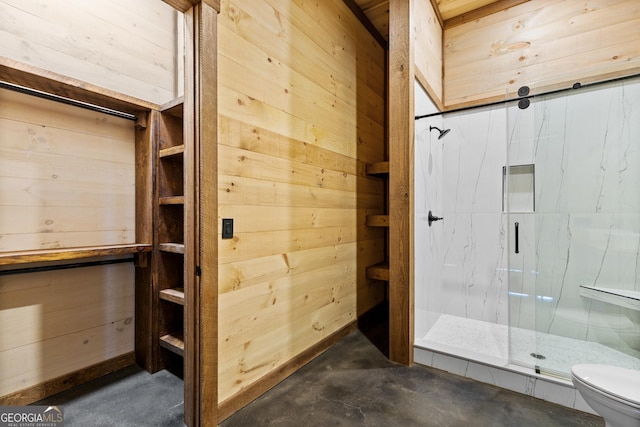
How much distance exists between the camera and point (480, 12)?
3.00 meters

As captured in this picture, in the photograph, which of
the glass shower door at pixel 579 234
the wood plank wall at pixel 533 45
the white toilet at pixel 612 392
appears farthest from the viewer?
the wood plank wall at pixel 533 45

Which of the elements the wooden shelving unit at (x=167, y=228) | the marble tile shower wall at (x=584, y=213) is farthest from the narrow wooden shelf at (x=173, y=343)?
the marble tile shower wall at (x=584, y=213)

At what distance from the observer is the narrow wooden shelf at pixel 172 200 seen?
1839 millimetres

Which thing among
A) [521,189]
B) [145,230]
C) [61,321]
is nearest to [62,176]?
[145,230]

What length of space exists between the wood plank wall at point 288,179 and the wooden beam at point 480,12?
973mm

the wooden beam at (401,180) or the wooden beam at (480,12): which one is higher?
the wooden beam at (480,12)

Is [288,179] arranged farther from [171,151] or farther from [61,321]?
[61,321]

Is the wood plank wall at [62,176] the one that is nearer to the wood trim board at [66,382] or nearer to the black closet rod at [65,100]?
the black closet rod at [65,100]

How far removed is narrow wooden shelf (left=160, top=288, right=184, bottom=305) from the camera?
179cm

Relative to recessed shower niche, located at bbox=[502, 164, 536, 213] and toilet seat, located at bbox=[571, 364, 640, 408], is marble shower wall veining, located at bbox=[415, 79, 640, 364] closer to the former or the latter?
recessed shower niche, located at bbox=[502, 164, 536, 213]

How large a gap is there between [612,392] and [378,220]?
1.74 m

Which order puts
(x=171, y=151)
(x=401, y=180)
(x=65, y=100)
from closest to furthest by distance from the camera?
(x=65, y=100) → (x=171, y=151) → (x=401, y=180)

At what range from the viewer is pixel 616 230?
192 centimetres

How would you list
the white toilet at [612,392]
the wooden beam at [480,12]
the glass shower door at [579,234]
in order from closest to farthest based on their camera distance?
the white toilet at [612,392] → the glass shower door at [579,234] → the wooden beam at [480,12]
